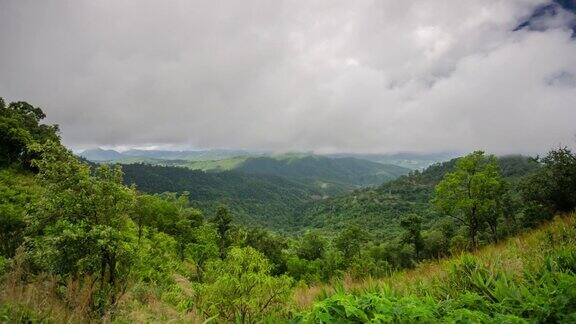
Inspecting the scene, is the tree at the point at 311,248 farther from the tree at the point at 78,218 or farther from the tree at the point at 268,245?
the tree at the point at 78,218

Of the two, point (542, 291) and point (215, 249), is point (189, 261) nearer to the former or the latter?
point (215, 249)

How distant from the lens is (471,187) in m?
32.8

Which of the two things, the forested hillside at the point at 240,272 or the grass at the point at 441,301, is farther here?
the forested hillside at the point at 240,272

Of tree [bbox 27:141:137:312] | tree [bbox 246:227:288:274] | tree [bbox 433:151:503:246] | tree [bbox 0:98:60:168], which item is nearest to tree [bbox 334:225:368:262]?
tree [bbox 246:227:288:274]

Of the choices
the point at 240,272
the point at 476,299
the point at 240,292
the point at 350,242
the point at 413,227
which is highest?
the point at 476,299

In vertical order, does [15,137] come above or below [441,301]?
above

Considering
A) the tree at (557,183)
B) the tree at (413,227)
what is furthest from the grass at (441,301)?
the tree at (413,227)

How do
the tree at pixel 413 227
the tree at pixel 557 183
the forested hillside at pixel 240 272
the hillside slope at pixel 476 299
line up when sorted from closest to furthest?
the hillside slope at pixel 476 299, the forested hillside at pixel 240 272, the tree at pixel 557 183, the tree at pixel 413 227

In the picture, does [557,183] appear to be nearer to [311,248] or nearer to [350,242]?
[350,242]

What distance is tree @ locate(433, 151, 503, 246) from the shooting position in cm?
3222

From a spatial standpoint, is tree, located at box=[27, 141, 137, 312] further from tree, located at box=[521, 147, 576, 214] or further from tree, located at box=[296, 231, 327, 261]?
tree, located at box=[296, 231, 327, 261]

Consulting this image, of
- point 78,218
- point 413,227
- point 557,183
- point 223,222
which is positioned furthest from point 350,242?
point 78,218

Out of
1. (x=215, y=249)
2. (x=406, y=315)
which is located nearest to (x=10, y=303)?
(x=406, y=315)

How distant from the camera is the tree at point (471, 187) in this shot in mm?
32219
